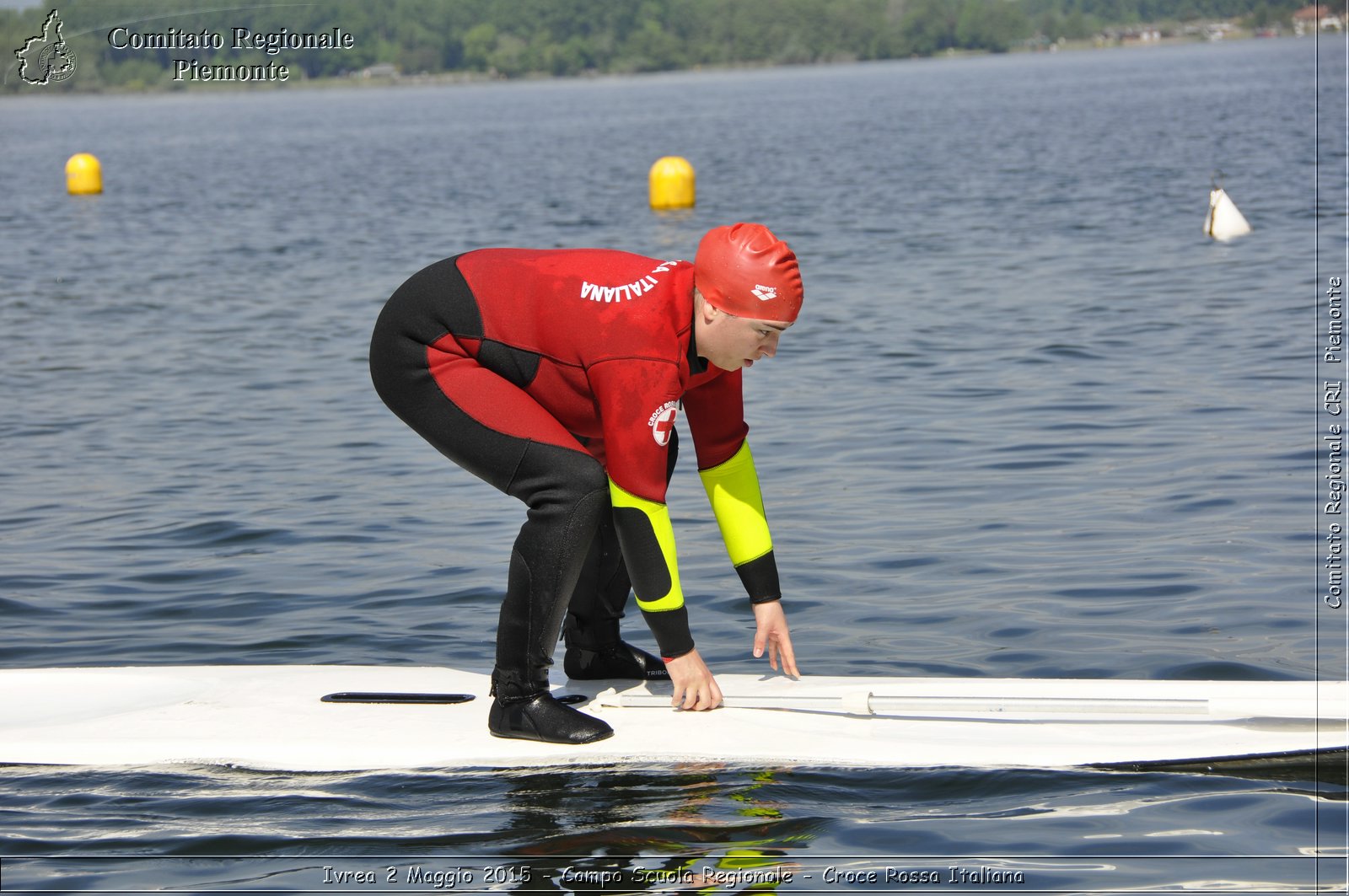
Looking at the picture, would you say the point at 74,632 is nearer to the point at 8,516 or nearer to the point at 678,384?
the point at 8,516

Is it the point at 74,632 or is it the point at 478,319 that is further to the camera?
the point at 74,632

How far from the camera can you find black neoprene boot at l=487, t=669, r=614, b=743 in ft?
14.8

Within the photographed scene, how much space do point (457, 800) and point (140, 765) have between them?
3.62 feet

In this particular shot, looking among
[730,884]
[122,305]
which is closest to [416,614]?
[730,884]

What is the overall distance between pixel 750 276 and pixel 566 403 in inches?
28.4

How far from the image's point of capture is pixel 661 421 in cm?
406

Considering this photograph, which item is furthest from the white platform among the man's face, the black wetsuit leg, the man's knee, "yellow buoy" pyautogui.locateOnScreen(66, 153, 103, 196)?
"yellow buoy" pyautogui.locateOnScreen(66, 153, 103, 196)

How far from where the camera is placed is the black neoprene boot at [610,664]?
16.6 feet

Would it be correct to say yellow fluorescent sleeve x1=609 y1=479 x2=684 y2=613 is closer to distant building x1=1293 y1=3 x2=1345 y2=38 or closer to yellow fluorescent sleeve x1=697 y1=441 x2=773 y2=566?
yellow fluorescent sleeve x1=697 y1=441 x2=773 y2=566

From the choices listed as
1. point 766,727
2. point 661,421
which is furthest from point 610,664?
point 661,421

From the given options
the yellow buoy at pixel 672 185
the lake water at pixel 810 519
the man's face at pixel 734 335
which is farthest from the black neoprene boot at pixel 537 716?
the yellow buoy at pixel 672 185

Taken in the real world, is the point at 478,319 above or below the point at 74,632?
above

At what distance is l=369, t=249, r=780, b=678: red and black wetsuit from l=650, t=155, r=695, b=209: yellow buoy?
22.3 meters

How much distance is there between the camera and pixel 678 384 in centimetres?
412
